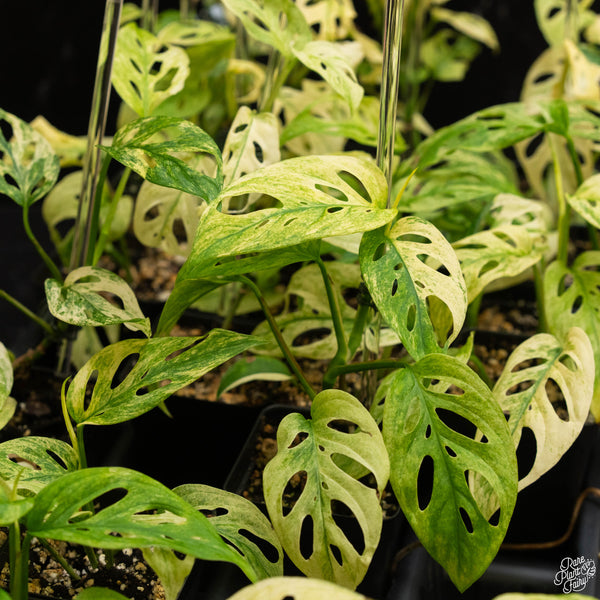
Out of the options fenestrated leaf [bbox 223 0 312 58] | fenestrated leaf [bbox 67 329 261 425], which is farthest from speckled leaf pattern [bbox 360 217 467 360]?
fenestrated leaf [bbox 223 0 312 58]

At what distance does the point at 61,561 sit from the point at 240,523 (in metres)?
0.19

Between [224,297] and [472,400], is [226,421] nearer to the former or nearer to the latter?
[224,297]

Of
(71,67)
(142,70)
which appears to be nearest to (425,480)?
(142,70)

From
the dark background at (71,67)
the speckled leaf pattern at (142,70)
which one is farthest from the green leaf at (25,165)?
the dark background at (71,67)

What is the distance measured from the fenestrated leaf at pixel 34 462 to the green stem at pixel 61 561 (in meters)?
0.08

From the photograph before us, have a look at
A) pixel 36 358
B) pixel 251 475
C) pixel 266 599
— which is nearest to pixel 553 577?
pixel 251 475

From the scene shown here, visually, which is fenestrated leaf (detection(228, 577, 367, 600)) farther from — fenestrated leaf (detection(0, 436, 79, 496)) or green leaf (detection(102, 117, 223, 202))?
green leaf (detection(102, 117, 223, 202))

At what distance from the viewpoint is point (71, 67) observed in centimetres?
192

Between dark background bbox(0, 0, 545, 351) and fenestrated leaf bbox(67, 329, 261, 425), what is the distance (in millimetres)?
1009

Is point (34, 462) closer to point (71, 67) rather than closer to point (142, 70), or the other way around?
point (142, 70)

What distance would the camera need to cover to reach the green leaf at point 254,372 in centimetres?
92

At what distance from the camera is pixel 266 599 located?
498mm

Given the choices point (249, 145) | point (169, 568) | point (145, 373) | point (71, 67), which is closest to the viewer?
point (169, 568)

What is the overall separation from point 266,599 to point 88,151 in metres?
0.57
